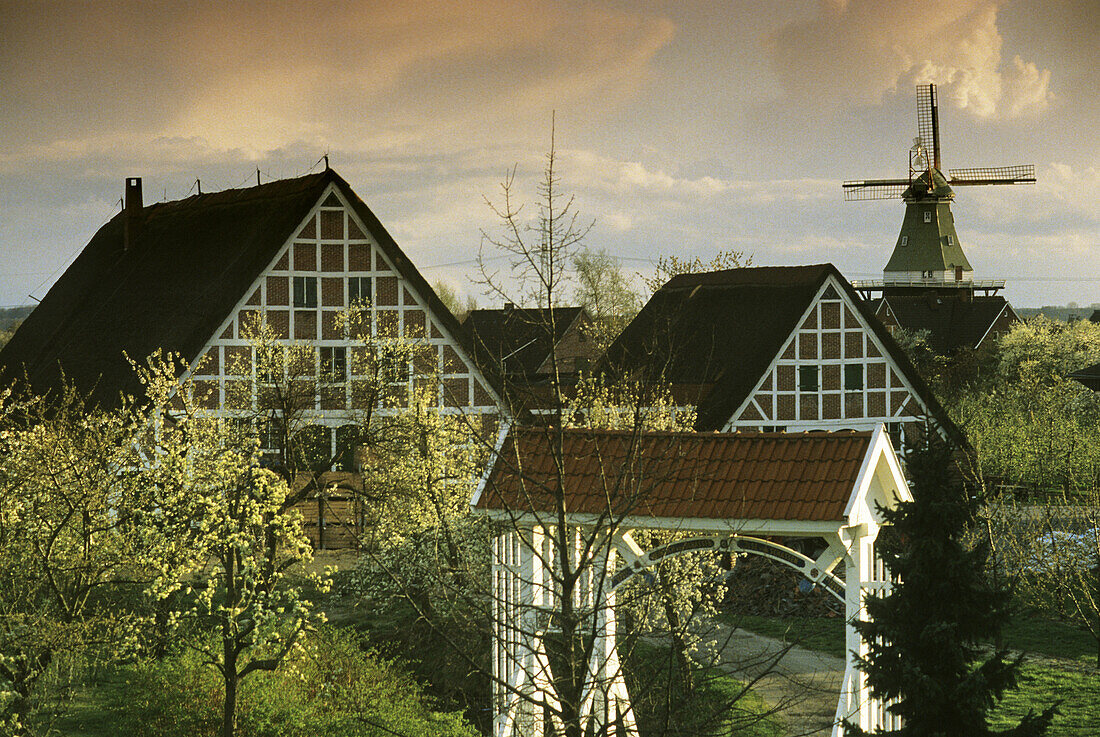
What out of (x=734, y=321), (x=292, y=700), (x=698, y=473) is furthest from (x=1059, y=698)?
(x=734, y=321)

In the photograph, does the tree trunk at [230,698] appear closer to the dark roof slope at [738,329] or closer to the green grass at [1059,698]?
the green grass at [1059,698]

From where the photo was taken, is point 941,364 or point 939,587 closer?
point 939,587

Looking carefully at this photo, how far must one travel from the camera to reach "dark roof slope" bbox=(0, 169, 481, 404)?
2478 centimetres

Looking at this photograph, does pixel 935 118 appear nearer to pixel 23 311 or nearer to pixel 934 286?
pixel 934 286

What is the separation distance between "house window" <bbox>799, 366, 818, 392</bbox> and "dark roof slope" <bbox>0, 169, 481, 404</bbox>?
28.4 feet

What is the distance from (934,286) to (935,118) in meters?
8.41

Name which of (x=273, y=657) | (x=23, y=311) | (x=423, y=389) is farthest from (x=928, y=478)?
(x=23, y=311)

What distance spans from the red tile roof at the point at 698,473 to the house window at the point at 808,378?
2039 centimetres

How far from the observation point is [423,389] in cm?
1934

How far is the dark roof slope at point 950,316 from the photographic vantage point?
58312 mm

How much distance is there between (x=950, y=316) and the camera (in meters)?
59.7

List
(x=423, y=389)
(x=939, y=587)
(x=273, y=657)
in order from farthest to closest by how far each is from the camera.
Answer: (x=423, y=389)
(x=273, y=657)
(x=939, y=587)

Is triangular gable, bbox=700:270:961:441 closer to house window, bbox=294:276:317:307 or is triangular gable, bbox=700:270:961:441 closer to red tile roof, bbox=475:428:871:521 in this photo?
house window, bbox=294:276:317:307

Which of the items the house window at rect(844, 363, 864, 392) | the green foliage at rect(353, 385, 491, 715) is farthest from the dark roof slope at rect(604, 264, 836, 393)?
the green foliage at rect(353, 385, 491, 715)
